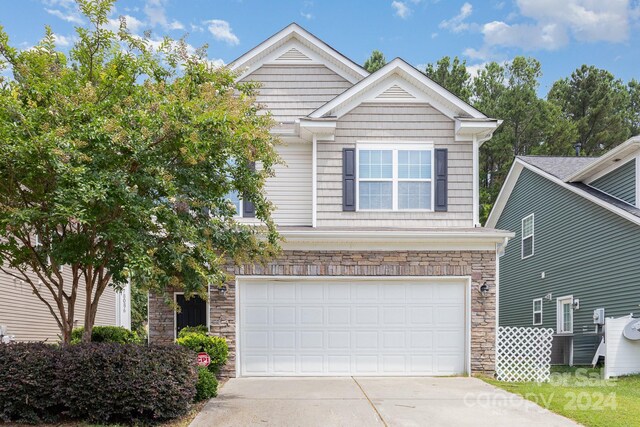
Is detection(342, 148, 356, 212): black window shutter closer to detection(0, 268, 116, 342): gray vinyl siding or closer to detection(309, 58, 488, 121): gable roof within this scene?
detection(309, 58, 488, 121): gable roof

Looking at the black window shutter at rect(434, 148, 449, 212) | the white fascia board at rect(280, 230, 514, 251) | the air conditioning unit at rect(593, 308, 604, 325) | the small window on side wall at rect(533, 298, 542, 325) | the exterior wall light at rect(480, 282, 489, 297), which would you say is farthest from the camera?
the small window on side wall at rect(533, 298, 542, 325)

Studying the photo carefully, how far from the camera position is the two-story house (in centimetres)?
1177

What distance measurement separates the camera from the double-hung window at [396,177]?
1249 cm

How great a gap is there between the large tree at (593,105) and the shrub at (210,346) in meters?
24.7

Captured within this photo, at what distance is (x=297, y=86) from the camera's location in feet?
45.4

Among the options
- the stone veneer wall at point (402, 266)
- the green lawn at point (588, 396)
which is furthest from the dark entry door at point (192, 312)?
the green lawn at point (588, 396)

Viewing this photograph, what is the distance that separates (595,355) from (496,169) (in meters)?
16.3

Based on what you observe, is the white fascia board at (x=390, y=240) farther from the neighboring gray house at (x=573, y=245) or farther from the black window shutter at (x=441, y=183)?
the neighboring gray house at (x=573, y=245)

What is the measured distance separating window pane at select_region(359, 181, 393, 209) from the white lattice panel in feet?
12.1

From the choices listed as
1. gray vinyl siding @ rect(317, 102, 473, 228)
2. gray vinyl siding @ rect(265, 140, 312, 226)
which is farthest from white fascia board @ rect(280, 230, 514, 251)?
gray vinyl siding @ rect(265, 140, 312, 226)

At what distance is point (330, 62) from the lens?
13875 millimetres

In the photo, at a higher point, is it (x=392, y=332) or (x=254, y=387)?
(x=392, y=332)

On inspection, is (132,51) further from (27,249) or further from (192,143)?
(27,249)

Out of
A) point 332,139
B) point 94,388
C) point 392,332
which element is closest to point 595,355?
point 392,332
